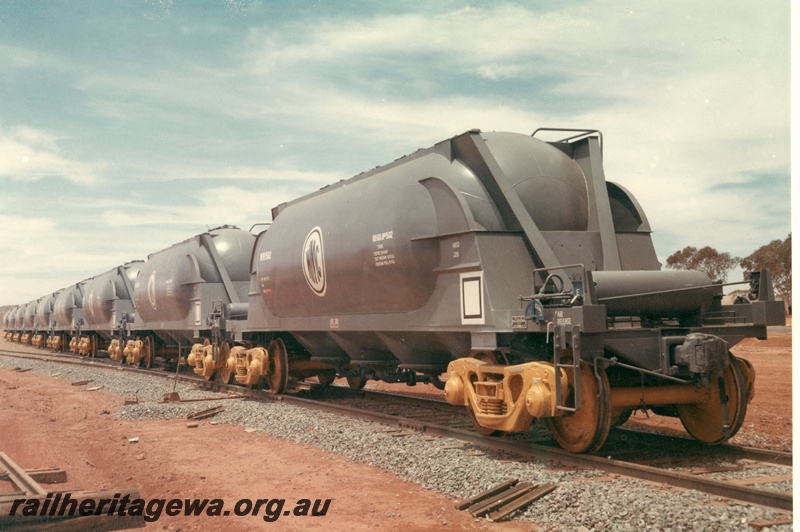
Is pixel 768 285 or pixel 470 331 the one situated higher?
pixel 768 285

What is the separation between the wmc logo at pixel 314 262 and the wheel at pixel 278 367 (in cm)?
311

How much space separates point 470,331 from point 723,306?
3.00 metres

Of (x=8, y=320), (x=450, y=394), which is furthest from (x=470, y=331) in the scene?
(x=8, y=320)

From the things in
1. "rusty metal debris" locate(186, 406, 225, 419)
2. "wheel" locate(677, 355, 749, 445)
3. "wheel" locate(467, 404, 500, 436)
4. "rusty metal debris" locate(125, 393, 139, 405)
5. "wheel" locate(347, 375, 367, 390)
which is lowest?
"rusty metal debris" locate(125, 393, 139, 405)

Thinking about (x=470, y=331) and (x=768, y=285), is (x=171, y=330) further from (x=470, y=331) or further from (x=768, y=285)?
(x=768, y=285)

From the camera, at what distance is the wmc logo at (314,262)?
468 inches

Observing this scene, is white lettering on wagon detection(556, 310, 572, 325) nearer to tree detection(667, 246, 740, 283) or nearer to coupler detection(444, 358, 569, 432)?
coupler detection(444, 358, 569, 432)

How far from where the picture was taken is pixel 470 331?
853 cm

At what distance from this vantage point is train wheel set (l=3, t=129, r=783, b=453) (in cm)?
749

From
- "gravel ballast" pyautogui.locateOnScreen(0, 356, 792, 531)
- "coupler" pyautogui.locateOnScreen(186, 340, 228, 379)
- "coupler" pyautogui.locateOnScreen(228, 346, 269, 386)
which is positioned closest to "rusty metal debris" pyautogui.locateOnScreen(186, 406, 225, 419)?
"gravel ballast" pyautogui.locateOnScreen(0, 356, 792, 531)

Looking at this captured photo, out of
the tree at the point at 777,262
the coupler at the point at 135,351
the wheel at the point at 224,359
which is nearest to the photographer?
the wheel at the point at 224,359

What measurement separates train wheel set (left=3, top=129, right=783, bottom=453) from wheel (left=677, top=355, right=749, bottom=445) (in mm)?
21

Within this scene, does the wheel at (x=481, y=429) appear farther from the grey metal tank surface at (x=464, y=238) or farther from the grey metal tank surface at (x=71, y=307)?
the grey metal tank surface at (x=71, y=307)

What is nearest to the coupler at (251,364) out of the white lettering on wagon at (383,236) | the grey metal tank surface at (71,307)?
the white lettering on wagon at (383,236)
